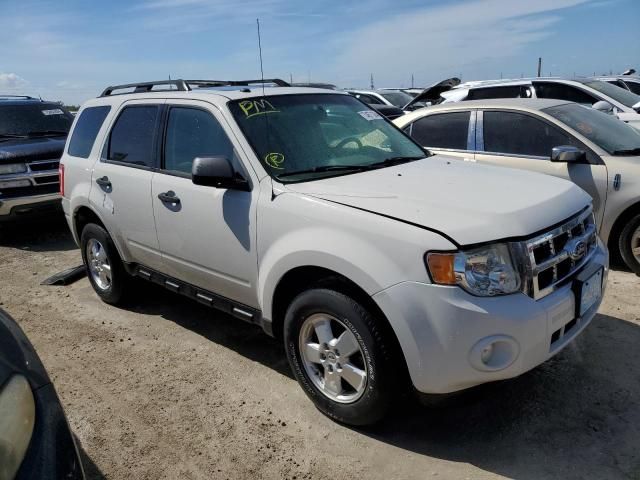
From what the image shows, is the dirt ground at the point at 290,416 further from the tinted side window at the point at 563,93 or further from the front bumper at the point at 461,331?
the tinted side window at the point at 563,93

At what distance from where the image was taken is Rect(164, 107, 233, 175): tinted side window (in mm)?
3617

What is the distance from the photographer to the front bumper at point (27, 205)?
747 cm

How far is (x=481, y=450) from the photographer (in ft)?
9.36

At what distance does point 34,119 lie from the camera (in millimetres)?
8805

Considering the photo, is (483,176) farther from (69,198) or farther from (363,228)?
(69,198)

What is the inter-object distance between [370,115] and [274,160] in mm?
1217

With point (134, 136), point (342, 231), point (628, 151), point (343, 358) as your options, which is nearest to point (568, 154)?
point (628, 151)

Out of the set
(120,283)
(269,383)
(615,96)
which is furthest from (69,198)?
(615,96)

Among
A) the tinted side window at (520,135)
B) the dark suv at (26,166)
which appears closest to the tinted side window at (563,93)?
the tinted side window at (520,135)

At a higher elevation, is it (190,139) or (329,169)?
(190,139)

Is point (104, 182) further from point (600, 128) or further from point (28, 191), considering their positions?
point (600, 128)

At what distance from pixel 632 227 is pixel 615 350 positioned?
1.66m

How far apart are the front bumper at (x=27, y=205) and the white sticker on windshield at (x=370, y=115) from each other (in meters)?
5.36

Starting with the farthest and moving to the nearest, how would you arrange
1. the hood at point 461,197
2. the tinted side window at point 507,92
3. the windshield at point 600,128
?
the tinted side window at point 507,92, the windshield at point 600,128, the hood at point 461,197
